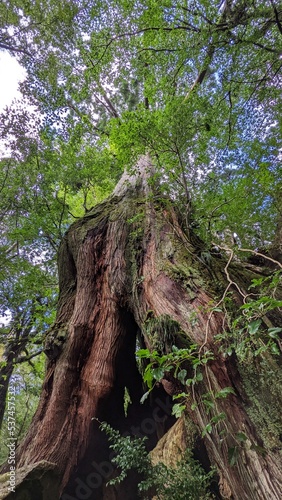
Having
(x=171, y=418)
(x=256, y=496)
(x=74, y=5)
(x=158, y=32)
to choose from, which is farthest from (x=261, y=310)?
(x=74, y=5)

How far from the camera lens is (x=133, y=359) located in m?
4.14

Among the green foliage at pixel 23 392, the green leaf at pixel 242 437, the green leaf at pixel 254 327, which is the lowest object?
the green leaf at pixel 242 437

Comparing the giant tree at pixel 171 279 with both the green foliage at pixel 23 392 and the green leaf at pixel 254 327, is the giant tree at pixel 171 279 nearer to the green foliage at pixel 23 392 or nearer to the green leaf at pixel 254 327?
the green leaf at pixel 254 327

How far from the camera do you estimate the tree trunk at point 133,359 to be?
1.74 m

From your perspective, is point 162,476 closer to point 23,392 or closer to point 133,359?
point 133,359

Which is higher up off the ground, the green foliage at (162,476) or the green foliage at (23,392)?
the green foliage at (23,392)

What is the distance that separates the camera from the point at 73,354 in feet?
10.4

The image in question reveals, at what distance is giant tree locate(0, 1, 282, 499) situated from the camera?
1773mm

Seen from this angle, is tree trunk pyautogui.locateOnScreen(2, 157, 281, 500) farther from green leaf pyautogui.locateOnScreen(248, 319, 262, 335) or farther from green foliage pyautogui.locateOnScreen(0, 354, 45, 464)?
green foliage pyautogui.locateOnScreen(0, 354, 45, 464)

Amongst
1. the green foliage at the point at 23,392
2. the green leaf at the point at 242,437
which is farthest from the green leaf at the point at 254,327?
the green foliage at the point at 23,392

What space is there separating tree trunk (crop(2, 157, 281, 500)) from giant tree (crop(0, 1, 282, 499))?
13 mm

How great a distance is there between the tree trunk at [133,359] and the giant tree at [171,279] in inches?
0.5

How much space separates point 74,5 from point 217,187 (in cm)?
571

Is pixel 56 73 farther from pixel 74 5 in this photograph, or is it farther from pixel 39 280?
pixel 39 280
